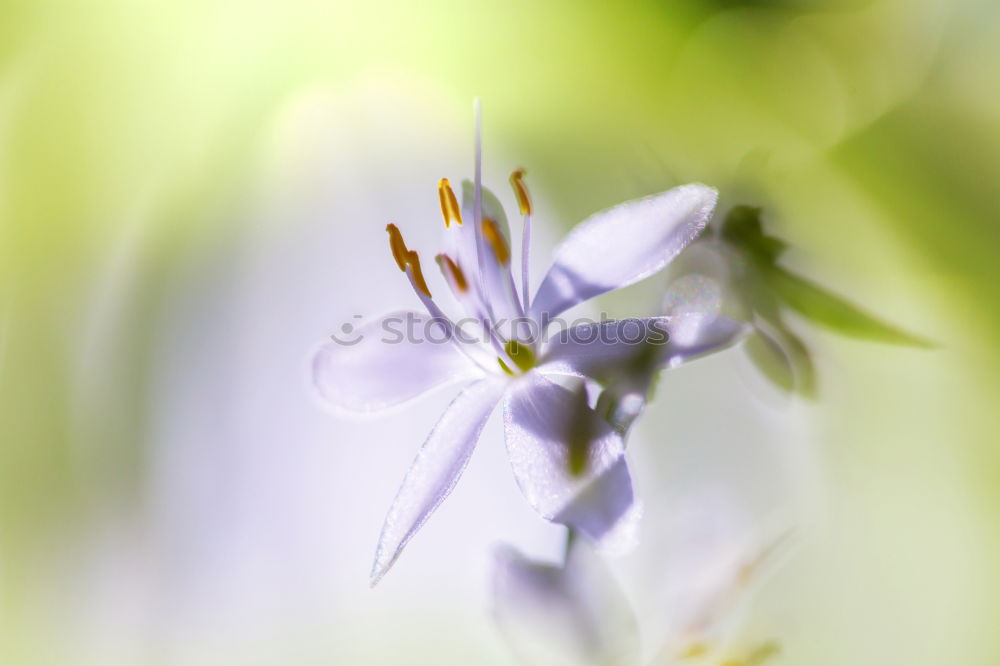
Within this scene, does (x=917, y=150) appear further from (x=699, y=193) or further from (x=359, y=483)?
(x=359, y=483)

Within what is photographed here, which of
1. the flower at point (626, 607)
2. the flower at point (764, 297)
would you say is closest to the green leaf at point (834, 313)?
the flower at point (764, 297)

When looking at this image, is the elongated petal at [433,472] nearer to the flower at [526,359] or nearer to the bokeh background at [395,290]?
the flower at [526,359]

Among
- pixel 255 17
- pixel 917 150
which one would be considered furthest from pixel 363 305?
pixel 917 150

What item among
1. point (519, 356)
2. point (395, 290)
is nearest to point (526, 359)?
point (519, 356)

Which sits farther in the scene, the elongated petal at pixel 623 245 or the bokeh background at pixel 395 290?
the bokeh background at pixel 395 290

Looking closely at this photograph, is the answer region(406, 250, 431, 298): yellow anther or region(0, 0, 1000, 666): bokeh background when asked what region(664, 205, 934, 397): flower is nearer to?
region(0, 0, 1000, 666): bokeh background

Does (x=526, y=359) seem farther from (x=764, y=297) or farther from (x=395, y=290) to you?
(x=395, y=290)

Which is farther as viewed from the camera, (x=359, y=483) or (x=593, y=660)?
(x=359, y=483)
